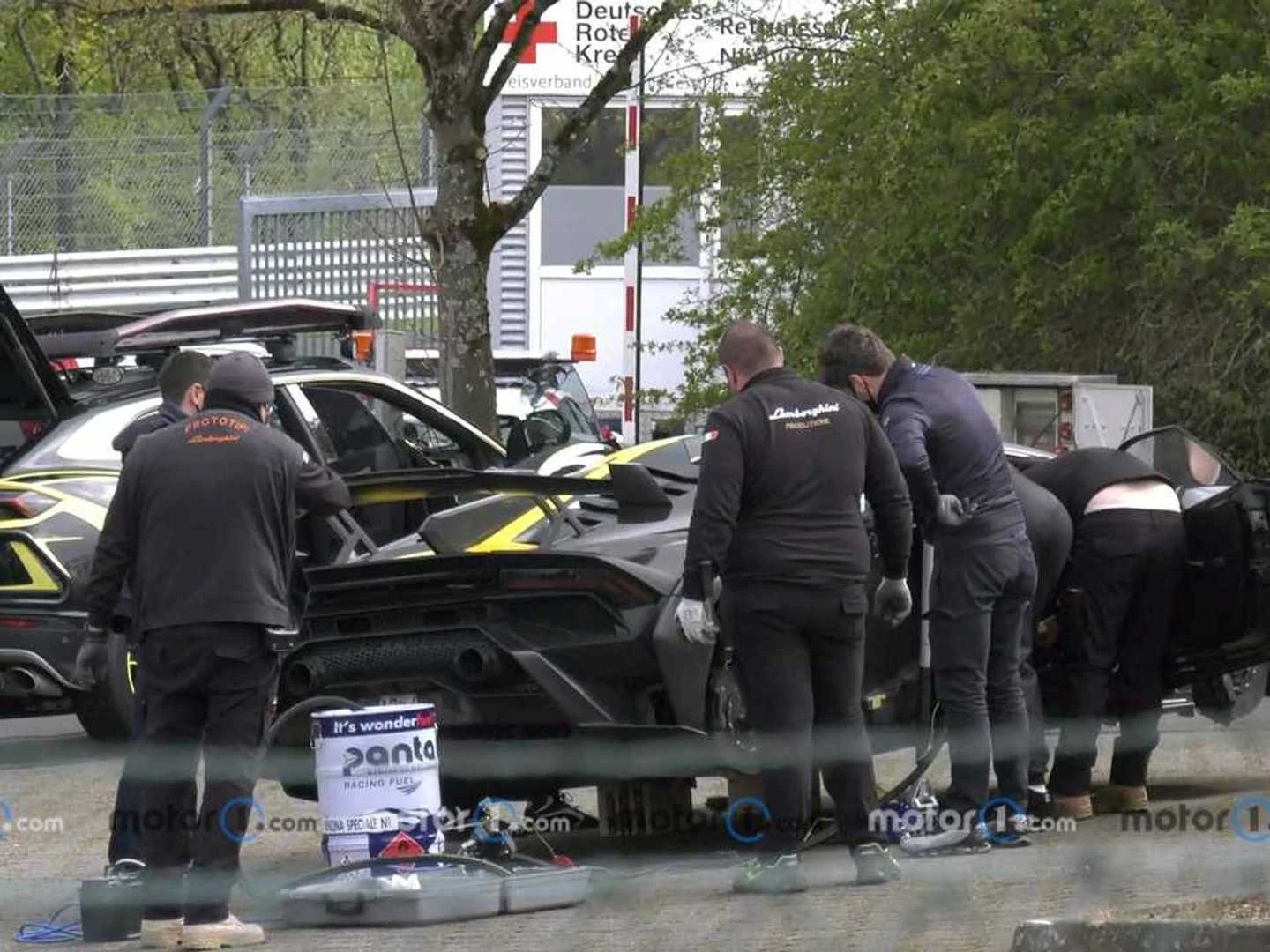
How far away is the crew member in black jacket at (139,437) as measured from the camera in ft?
25.5

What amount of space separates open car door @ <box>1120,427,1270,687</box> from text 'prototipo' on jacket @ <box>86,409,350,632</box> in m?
3.38

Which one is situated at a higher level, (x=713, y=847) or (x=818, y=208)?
(x=818, y=208)

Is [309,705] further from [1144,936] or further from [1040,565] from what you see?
[1144,936]

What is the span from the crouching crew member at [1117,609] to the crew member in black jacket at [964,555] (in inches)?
16.0

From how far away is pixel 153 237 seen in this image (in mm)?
25516

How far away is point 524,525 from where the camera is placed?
30.4 feet

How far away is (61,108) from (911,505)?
1683 centimetres

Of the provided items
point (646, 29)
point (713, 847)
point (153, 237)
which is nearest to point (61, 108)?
point (153, 237)

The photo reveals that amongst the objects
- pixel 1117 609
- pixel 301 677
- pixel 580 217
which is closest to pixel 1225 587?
pixel 1117 609

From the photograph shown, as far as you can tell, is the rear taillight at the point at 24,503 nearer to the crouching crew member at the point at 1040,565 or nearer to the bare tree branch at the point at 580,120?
the crouching crew member at the point at 1040,565

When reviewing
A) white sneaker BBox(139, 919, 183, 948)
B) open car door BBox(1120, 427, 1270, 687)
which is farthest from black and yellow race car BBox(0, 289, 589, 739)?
open car door BBox(1120, 427, 1270, 687)

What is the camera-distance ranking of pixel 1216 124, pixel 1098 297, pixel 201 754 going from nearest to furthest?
1. pixel 201 754
2. pixel 1216 124
3. pixel 1098 297

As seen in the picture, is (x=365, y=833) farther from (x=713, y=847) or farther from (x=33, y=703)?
(x=33, y=703)

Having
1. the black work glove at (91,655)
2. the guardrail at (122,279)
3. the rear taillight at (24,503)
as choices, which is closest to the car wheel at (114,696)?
the rear taillight at (24,503)
